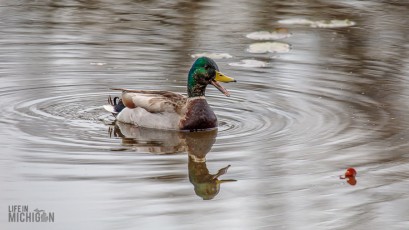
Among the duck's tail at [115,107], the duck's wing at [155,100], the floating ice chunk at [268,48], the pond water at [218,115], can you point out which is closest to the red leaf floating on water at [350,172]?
the pond water at [218,115]

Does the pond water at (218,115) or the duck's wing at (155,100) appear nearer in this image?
the pond water at (218,115)

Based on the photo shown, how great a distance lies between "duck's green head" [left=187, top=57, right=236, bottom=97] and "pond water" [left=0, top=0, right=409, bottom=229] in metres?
0.41

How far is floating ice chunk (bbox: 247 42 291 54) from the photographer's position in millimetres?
13438

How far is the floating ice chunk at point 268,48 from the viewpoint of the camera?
1344 cm

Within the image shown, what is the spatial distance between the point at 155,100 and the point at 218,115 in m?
0.76

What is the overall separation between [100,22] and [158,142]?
577 centimetres

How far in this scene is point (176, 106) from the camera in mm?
10492

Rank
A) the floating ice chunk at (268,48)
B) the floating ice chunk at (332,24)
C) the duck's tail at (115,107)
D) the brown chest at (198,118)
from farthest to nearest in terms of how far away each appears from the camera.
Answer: the floating ice chunk at (332,24)
the floating ice chunk at (268,48)
the duck's tail at (115,107)
the brown chest at (198,118)

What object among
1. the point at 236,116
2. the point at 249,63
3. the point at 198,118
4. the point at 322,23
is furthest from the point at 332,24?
the point at 198,118

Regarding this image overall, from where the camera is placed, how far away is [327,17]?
624 inches

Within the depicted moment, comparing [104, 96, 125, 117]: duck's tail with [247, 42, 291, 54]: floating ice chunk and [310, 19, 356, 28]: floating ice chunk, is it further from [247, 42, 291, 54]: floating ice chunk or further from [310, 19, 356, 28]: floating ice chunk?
[310, 19, 356, 28]: floating ice chunk

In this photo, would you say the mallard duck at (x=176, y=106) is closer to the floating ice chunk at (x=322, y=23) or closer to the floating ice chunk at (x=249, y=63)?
the floating ice chunk at (x=249, y=63)

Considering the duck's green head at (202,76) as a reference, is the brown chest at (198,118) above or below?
below

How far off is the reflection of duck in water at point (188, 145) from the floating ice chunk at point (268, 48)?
3.30 metres
